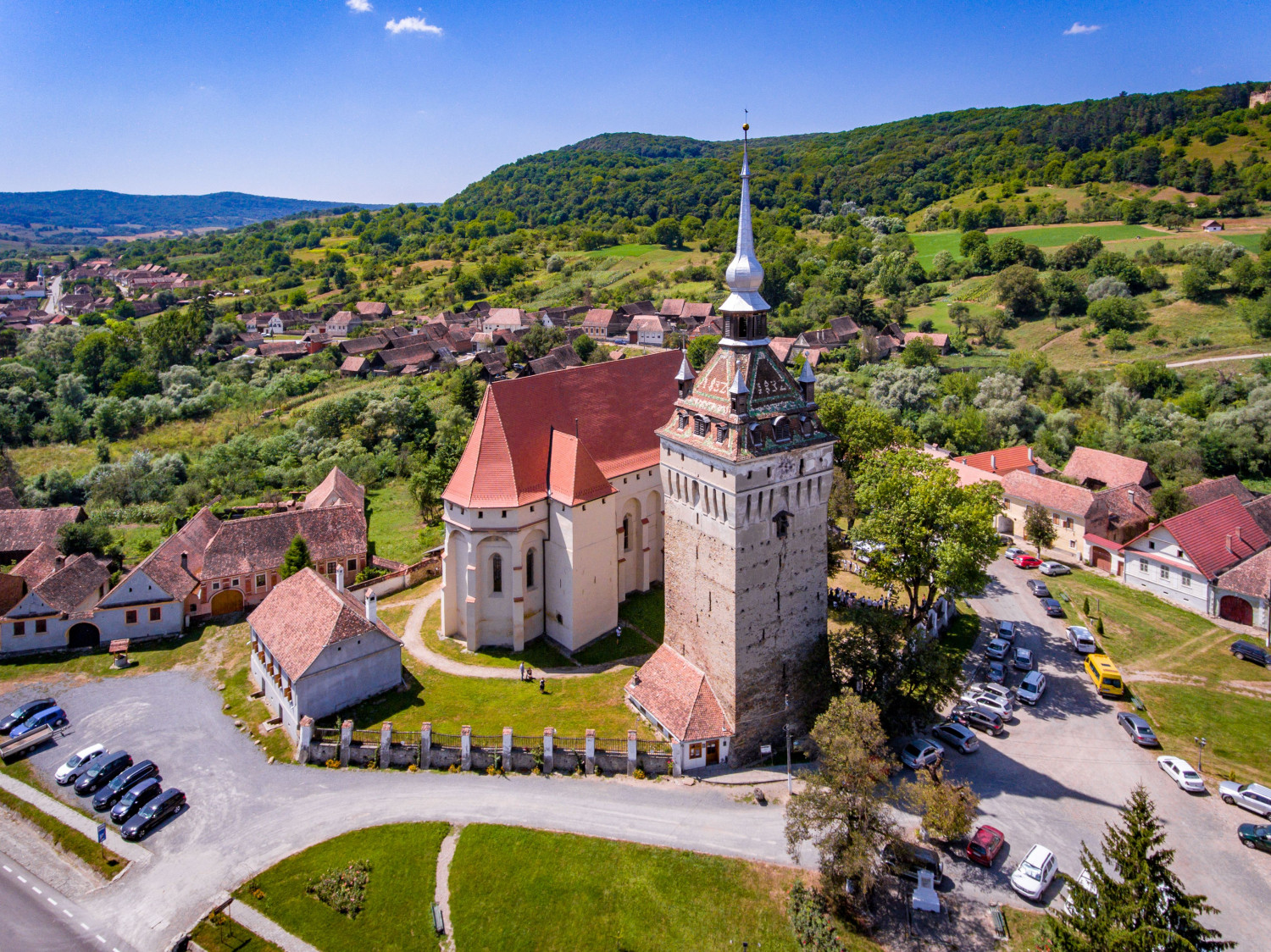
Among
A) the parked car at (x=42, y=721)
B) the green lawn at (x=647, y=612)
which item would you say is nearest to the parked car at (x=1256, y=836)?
the green lawn at (x=647, y=612)

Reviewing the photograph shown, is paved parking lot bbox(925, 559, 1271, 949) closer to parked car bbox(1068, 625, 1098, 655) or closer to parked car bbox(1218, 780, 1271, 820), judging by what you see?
parked car bbox(1218, 780, 1271, 820)

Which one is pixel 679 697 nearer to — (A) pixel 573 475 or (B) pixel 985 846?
(A) pixel 573 475

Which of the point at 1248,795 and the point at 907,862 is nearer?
the point at 907,862

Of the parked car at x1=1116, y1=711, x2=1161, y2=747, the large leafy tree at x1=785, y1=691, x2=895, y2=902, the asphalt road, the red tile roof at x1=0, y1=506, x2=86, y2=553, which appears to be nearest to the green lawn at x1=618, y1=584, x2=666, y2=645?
the large leafy tree at x1=785, y1=691, x2=895, y2=902

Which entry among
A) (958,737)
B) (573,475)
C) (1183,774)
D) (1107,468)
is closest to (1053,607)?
(1183,774)

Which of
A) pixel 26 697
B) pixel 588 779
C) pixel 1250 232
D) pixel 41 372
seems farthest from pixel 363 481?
pixel 1250 232

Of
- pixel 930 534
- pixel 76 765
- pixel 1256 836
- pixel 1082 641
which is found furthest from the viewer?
pixel 1082 641

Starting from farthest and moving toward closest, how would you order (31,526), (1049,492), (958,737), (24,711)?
(1049,492) < (31,526) < (24,711) < (958,737)
